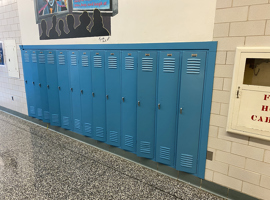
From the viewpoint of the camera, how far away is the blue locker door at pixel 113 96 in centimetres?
293

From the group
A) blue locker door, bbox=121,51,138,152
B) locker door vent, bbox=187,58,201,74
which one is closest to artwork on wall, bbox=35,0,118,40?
blue locker door, bbox=121,51,138,152

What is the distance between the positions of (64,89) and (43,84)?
713 mm

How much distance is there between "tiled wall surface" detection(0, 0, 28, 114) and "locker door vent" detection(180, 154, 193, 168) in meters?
4.10

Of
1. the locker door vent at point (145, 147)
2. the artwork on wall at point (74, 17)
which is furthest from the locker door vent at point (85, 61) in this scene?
the locker door vent at point (145, 147)

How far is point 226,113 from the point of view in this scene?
215 centimetres

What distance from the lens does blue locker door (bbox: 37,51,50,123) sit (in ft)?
13.1

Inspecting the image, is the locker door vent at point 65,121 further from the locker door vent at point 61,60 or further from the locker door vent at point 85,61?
the locker door vent at point 85,61

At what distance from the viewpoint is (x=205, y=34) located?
215 centimetres

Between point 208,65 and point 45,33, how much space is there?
3.31m

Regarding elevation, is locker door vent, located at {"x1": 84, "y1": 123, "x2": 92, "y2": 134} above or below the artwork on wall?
below

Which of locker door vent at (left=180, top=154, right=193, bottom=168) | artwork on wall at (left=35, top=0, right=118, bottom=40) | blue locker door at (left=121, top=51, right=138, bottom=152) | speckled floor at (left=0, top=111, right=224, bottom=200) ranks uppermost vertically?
artwork on wall at (left=35, top=0, right=118, bottom=40)

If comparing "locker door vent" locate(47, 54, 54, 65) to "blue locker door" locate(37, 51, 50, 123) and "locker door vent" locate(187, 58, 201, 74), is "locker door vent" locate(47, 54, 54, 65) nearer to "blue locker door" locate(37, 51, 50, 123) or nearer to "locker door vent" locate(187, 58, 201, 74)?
"blue locker door" locate(37, 51, 50, 123)

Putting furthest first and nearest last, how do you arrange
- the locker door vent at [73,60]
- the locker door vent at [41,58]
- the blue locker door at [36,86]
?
the blue locker door at [36,86] < the locker door vent at [41,58] < the locker door vent at [73,60]

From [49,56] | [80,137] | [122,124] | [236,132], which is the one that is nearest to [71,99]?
[80,137]
